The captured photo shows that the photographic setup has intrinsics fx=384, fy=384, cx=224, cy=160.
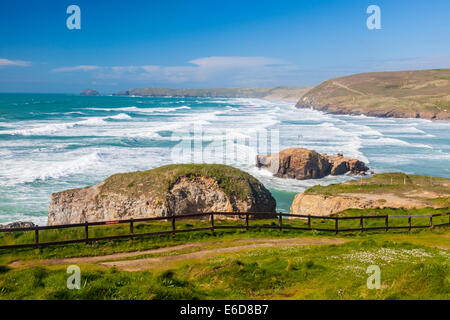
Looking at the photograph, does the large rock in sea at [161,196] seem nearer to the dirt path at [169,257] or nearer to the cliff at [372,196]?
the dirt path at [169,257]

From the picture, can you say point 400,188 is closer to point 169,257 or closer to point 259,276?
point 169,257

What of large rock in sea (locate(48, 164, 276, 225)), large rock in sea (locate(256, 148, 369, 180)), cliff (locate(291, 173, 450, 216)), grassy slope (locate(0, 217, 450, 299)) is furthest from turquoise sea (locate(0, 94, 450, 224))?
grassy slope (locate(0, 217, 450, 299))

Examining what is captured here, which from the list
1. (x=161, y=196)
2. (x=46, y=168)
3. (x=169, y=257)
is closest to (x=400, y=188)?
(x=161, y=196)

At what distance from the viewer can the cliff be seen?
27.9m

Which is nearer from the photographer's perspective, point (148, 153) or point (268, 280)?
point (268, 280)

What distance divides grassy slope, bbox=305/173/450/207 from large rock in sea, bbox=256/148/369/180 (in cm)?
867

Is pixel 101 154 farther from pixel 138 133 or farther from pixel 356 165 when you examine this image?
pixel 356 165

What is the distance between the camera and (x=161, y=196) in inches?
909

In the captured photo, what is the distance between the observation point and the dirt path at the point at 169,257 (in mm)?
14836

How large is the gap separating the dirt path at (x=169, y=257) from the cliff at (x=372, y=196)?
9.15 meters

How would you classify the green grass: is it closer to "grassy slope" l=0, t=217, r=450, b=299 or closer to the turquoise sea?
"grassy slope" l=0, t=217, r=450, b=299

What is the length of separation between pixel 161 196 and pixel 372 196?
53.9ft
